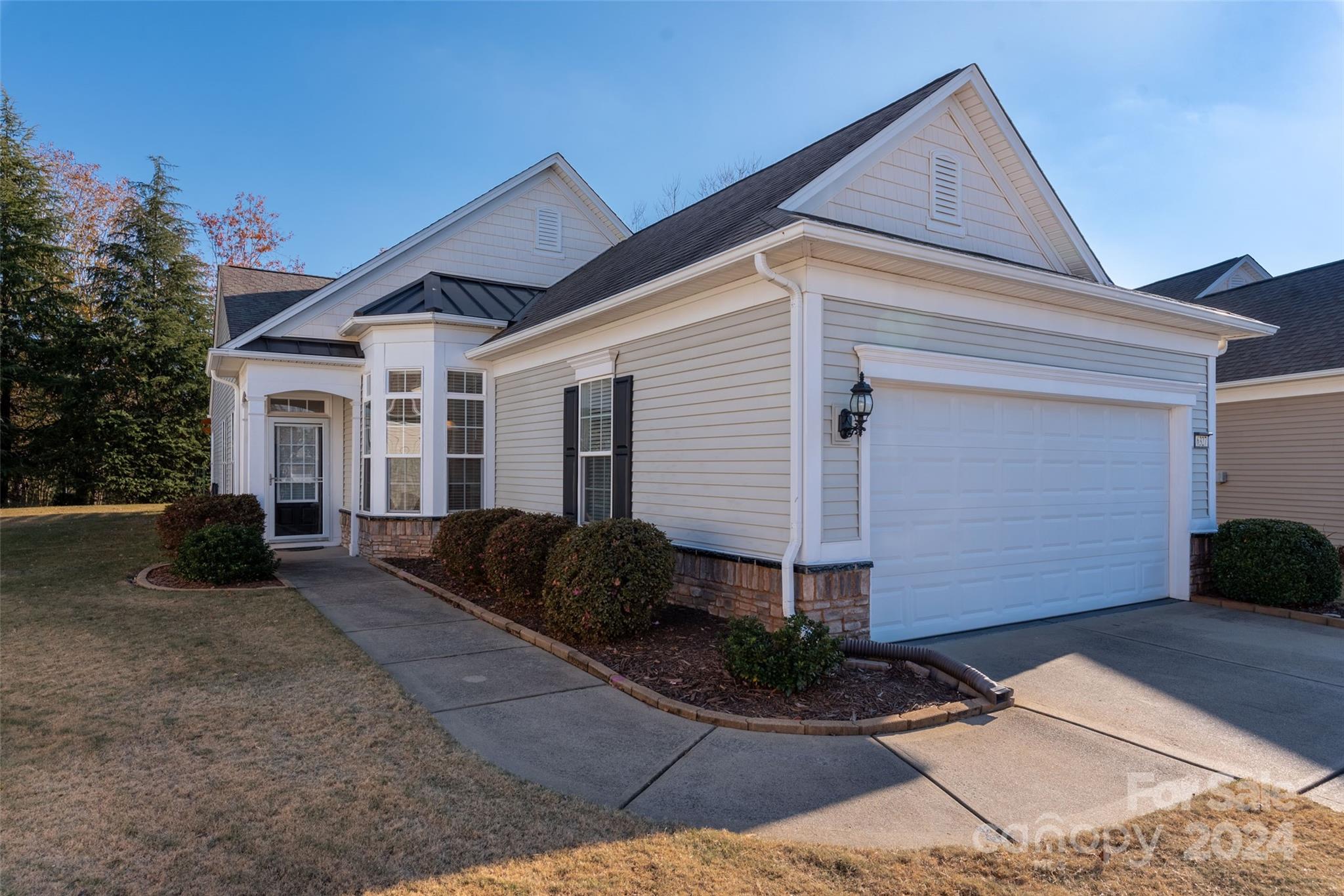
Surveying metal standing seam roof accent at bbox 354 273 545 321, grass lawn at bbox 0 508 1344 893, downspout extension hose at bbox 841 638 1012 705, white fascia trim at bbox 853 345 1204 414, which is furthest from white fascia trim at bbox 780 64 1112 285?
metal standing seam roof accent at bbox 354 273 545 321

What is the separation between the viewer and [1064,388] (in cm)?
745

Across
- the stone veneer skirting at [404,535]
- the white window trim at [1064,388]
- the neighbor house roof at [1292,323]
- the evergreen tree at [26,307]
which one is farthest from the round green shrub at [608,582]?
the evergreen tree at [26,307]

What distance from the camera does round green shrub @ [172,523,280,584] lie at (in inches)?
356

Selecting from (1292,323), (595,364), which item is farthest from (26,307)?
(1292,323)

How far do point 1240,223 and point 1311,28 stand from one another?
22.0 ft

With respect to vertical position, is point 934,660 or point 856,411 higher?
point 856,411

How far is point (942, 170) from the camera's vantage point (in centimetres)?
753

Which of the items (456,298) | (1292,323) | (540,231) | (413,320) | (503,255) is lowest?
(413,320)

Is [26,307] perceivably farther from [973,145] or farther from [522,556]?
[973,145]

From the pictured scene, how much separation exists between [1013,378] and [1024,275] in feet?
3.41

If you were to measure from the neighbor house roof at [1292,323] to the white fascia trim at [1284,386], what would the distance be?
86mm

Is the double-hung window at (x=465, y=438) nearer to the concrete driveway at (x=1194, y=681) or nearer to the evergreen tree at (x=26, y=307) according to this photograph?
the concrete driveway at (x=1194, y=681)

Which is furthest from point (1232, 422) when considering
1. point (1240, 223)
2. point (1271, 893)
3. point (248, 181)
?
point (248, 181)

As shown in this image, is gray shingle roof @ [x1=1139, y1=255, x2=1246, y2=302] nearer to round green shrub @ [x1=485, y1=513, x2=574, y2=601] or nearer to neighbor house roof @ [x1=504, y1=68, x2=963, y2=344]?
neighbor house roof @ [x1=504, y1=68, x2=963, y2=344]
